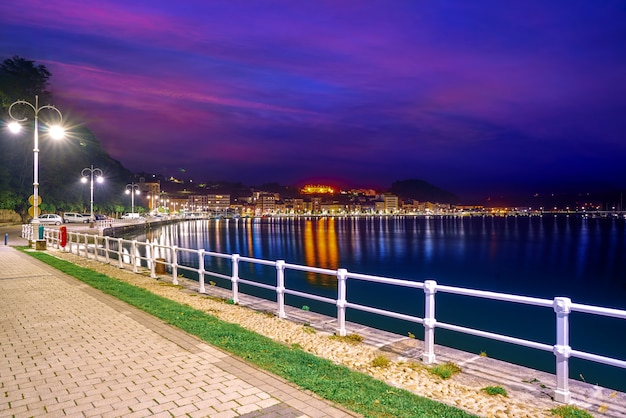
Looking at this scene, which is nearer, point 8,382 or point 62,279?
point 8,382

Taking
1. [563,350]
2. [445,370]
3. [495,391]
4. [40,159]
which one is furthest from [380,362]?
[40,159]

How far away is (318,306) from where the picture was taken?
2556cm

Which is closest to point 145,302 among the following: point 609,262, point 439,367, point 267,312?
point 267,312

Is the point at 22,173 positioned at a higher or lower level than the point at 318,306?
higher

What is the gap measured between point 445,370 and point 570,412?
6.02ft

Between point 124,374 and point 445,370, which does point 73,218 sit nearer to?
point 124,374

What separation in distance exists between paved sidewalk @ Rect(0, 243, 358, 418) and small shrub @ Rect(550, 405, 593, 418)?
270cm

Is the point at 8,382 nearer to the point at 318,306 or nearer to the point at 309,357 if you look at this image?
the point at 309,357

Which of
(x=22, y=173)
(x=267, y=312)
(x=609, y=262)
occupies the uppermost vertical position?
(x=22, y=173)

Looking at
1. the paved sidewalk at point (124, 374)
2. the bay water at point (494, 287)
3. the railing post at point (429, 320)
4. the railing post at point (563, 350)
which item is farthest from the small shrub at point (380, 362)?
the bay water at point (494, 287)

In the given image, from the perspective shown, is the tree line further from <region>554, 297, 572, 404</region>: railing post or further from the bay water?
<region>554, 297, 572, 404</region>: railing post

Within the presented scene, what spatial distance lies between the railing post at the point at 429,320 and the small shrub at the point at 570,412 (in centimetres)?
215

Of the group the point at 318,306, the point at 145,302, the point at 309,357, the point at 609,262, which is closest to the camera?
the point at 309,357

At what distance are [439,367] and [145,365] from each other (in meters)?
4.62
